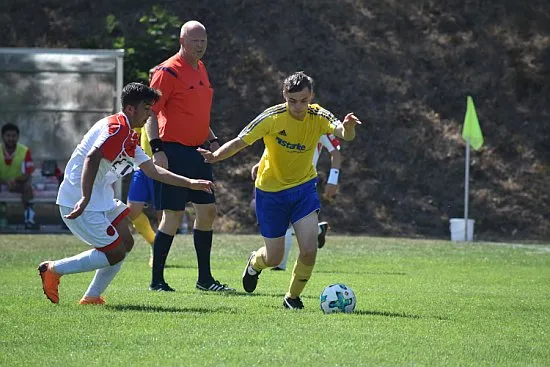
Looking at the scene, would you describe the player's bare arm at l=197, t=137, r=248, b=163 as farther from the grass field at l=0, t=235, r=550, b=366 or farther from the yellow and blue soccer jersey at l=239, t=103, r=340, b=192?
the grass field at l=0, t=235, r=550, b=366

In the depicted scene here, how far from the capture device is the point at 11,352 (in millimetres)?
6551

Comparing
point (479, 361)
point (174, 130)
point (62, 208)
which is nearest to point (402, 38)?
point (174, 130)

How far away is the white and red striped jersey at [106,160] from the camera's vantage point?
856cm

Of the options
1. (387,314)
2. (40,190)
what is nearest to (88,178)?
(387,314)

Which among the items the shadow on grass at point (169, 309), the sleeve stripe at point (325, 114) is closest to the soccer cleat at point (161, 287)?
the shadow on grass at point (169, 309)

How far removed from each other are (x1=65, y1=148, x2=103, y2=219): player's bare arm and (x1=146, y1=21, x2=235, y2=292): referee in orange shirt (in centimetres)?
182

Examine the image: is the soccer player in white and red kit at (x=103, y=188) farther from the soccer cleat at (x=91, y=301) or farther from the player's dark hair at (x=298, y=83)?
the player's dark hair at (x=298, y=83)

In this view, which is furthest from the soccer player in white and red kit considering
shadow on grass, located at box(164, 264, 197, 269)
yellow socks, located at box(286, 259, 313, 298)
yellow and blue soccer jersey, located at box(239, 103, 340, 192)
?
shadow on grass, located at box(164, 264, 197, 269)

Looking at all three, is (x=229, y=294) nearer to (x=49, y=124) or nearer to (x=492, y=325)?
(x=492, y=325)

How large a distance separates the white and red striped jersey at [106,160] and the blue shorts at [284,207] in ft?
3.45

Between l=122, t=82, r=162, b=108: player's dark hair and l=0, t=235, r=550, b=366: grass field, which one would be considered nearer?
l=0, t=235, r=550, b=366: grass field

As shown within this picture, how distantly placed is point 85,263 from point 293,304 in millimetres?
1567

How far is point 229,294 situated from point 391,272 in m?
3.89

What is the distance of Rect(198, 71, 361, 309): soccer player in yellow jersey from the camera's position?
8852mm
